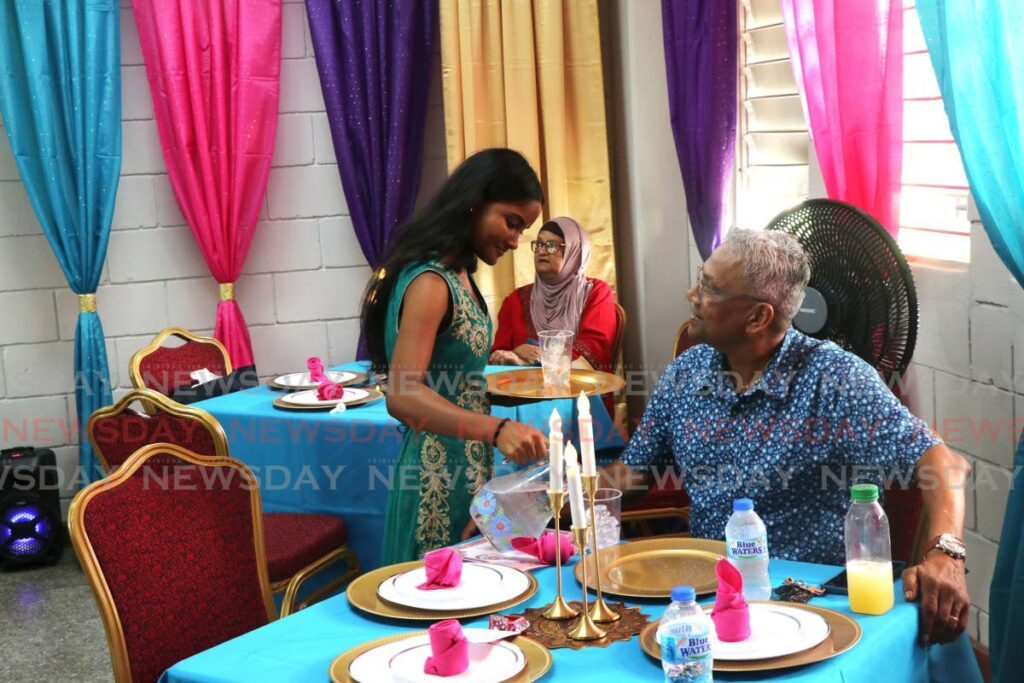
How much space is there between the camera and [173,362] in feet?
13.8

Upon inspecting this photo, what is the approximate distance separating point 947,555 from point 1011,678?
2.39 feet

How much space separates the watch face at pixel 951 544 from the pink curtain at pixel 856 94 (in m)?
1.28

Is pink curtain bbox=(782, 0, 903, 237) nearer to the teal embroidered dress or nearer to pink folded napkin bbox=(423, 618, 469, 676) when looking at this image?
the teal embroidered dress

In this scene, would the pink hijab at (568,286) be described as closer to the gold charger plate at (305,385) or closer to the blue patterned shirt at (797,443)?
the gold charger plate at (305,385)

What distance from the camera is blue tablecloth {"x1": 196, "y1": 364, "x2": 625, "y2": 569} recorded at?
3.36 m

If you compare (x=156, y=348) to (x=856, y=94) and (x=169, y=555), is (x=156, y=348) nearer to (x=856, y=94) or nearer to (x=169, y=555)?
(x=169, y=555)

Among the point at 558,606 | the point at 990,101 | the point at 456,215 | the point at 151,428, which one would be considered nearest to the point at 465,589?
the point at 558,606

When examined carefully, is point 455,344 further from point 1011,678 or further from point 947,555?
point 1011,678

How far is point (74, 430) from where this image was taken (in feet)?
16.0

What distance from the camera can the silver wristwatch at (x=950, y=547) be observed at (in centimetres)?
185

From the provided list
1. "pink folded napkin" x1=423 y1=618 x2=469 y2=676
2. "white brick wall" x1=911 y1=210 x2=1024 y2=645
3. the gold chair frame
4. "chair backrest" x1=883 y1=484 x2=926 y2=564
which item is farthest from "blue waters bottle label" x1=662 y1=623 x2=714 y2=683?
the gold chair frame

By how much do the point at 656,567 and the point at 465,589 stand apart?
0.31 metres

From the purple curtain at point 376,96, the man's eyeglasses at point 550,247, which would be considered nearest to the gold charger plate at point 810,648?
the man's eyeglasses at point 550,247

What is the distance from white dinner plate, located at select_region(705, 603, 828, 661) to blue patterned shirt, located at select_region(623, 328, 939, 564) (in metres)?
0.49
